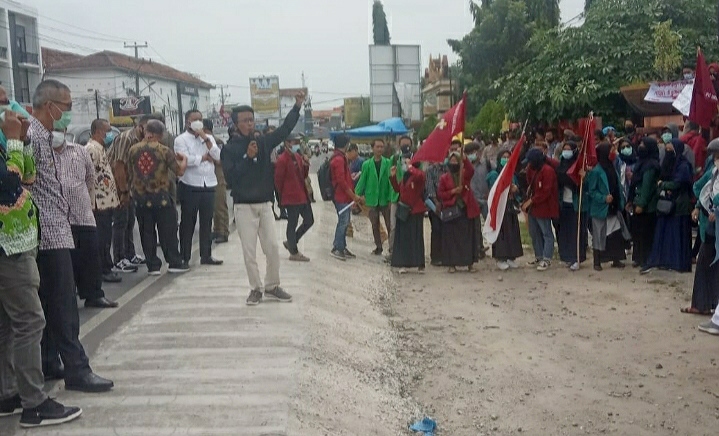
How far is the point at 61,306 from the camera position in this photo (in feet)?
16.5

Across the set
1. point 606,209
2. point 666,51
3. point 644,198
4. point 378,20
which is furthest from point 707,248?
point 378,20

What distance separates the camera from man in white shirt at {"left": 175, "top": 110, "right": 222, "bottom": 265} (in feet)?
31.9

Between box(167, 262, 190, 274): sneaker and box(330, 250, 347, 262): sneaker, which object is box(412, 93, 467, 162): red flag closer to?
box(330, 250, 347, 262): sneaker

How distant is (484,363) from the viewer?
7.37 m

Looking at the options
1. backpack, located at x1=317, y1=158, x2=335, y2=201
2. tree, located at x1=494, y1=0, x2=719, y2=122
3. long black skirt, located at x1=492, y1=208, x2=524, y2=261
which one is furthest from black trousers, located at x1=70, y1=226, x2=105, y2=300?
tree, located at x1=494, y1=0, x2=719, y2=122

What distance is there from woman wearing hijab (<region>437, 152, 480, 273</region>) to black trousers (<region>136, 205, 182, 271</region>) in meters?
3.88

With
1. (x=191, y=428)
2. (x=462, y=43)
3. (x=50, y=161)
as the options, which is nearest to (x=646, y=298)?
(x=191, y=428)

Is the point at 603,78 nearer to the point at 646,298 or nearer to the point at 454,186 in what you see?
the point at 454,186

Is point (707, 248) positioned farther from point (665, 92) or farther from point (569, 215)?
point (665, 92)

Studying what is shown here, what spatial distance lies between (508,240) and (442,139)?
193 cm

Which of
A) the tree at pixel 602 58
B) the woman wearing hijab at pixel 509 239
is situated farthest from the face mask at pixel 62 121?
the tree at pixel 602 58

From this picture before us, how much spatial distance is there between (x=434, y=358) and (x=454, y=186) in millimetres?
4197

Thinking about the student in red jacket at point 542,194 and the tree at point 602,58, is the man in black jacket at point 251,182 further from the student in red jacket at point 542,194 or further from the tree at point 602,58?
the tree at point 602,58

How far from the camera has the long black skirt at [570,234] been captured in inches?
453
